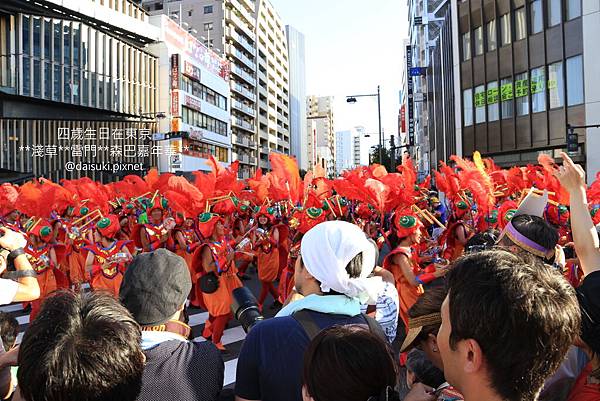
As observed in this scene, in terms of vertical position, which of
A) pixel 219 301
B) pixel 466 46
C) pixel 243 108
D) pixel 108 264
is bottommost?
pixel 219 301

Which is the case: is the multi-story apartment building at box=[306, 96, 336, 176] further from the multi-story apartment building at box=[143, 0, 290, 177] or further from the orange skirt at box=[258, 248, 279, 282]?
the orange skirt at box=[258, 248, 279, 282]

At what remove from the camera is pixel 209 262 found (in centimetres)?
568

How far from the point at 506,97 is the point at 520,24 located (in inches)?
134

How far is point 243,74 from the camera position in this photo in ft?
203

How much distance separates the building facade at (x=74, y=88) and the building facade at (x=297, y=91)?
55456mm

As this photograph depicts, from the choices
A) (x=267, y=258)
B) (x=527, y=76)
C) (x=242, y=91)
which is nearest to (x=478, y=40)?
(x=527, y=76)

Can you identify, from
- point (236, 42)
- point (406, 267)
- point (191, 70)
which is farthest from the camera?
point (236, 42)

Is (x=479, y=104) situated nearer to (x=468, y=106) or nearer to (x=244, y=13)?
(x=468, y=106)

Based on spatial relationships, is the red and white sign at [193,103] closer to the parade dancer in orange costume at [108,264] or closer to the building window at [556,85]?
the building window at [556,85]

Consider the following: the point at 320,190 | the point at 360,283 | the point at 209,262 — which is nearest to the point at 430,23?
the point at 320,190

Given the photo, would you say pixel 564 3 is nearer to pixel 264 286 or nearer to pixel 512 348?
pixel 264 286

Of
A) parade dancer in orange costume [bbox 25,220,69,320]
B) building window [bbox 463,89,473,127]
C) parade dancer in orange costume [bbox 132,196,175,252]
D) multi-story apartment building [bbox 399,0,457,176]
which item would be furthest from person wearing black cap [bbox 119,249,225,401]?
multi-story apartment building [bbox 399,0,457,176]

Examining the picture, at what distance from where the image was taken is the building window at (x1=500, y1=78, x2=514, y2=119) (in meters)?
23.7

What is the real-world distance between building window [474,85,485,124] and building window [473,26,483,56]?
191 centimetres
